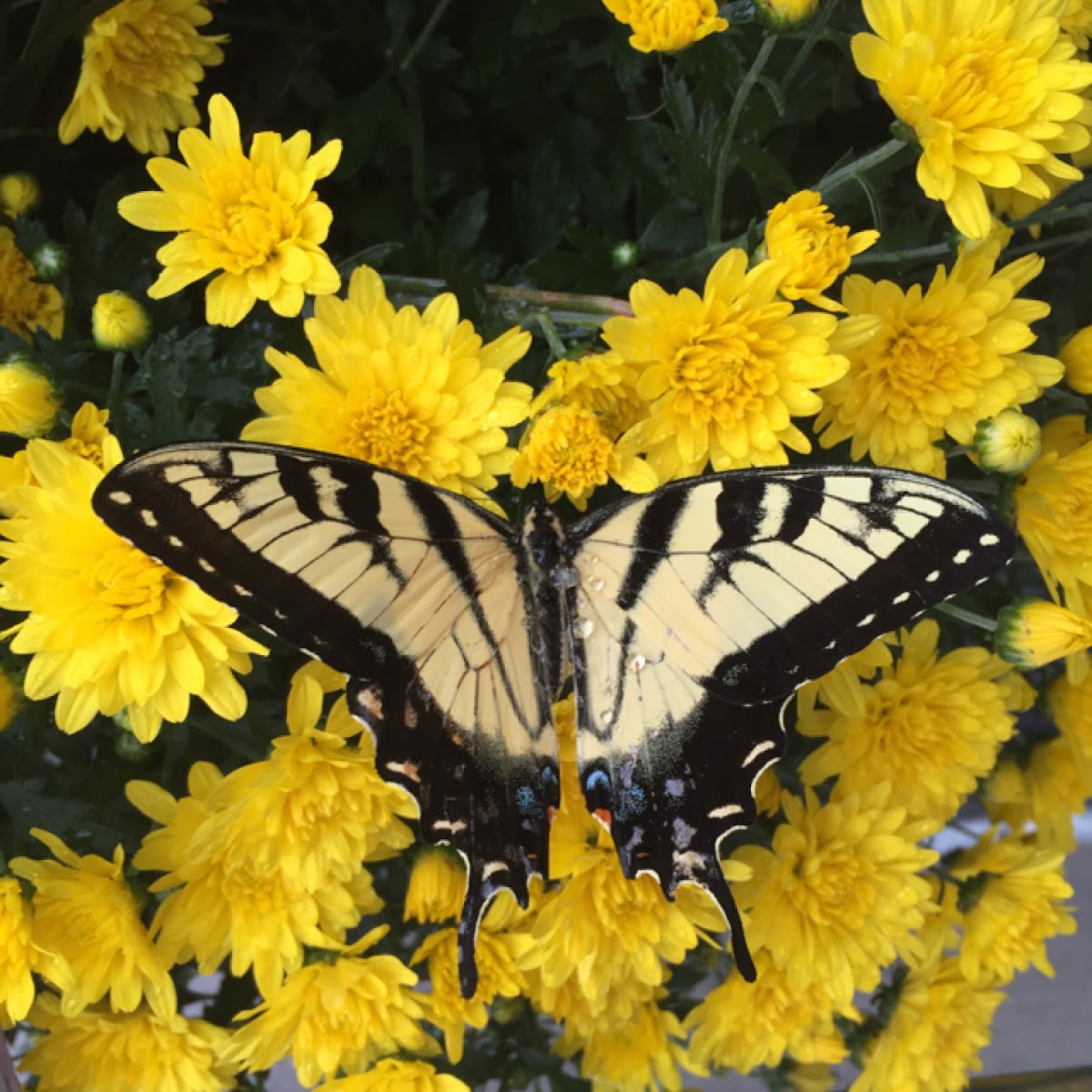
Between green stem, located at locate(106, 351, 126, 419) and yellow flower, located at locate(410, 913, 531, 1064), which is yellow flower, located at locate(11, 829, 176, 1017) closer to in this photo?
yellow flower, located at locate(410, 913, 531, 1064)

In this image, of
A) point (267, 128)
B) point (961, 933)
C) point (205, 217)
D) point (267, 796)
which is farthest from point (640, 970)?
point (267, 128)

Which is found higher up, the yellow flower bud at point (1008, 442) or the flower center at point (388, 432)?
the flower center at point (388, 432)

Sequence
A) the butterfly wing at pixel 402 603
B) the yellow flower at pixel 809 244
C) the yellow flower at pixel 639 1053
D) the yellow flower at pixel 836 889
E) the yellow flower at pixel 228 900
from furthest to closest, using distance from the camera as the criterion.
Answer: the yellow flower at pixel 639 1053, the yellow flower at pixel 836 889, the yellow flower at pixel 228 900, the yellow flower at pixel 809 244, the butterfly wing at pixel 402 603

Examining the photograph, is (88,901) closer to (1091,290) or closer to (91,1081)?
(91,1081)

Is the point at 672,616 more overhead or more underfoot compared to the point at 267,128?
more underfoot

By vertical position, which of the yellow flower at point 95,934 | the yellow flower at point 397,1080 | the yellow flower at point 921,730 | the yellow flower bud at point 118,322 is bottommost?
the yellow flower at point 397,1080

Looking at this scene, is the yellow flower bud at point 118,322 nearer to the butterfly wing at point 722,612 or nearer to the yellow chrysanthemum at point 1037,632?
the butterfly wing at point 722,612

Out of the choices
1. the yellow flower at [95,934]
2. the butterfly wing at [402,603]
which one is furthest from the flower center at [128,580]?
the yellow flower at [95,934]
